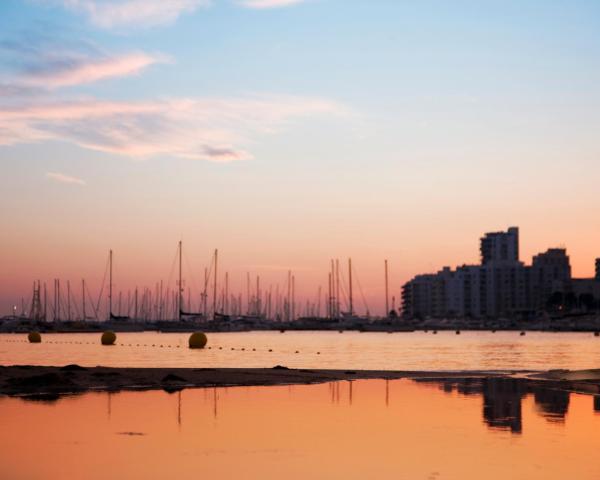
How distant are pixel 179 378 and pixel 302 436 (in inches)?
886

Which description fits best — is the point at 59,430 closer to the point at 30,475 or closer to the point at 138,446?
the point at 138,446

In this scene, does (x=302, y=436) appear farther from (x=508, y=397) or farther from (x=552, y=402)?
(x=508, y=397)

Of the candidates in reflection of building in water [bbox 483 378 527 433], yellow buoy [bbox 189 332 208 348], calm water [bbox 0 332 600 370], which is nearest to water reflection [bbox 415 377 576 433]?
reflection of building in water [bbox 483 378 527 433]

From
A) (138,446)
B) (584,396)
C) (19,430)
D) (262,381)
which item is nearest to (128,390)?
(262,381)

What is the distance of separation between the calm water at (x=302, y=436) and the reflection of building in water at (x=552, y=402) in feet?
0.28

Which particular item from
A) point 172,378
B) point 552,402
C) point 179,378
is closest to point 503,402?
point 552,402

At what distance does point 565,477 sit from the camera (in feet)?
69.4

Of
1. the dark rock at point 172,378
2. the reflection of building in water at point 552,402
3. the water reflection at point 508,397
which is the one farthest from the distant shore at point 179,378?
the reflection of building in water at point 552,402

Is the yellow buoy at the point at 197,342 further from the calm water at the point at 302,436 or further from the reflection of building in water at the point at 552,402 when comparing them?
the reflection of building in water at the point at 552,402

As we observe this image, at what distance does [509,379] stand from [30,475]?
3793cm

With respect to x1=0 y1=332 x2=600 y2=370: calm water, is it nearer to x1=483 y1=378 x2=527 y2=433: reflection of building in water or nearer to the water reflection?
the water reflection

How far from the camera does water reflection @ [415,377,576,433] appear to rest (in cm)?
3234

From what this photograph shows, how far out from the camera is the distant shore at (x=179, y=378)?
147 feet

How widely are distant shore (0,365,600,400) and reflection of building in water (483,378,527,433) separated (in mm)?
1987
